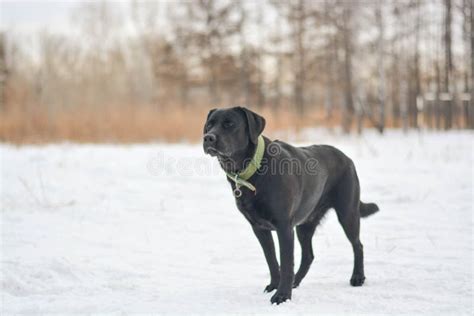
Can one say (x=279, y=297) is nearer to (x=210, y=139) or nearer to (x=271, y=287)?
(x=271, y=287)

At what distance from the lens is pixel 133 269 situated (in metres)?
4.84

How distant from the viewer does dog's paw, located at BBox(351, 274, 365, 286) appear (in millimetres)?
4203

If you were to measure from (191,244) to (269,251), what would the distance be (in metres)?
1.98

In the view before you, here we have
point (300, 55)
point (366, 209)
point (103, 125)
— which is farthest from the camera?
point (300, 55)

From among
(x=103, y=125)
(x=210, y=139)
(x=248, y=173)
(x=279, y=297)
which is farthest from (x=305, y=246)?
(x=103, y=125)

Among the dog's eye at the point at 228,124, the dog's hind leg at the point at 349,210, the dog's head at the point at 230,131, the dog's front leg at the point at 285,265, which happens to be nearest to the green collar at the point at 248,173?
the dog's head at the point at 230,131

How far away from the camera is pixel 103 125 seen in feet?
51.6

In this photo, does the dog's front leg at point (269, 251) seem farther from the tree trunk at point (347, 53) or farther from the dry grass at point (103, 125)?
the tree trunk at point (347, 53)

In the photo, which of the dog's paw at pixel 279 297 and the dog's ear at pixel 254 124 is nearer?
the dog's paw at pixel 279 297

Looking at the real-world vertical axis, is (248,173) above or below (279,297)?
above

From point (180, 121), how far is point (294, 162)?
12.6 m

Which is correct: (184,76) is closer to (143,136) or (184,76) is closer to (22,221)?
(143,136)

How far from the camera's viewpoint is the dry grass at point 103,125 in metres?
14.6

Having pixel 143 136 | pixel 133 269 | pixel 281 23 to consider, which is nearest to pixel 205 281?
pixel 133 269
